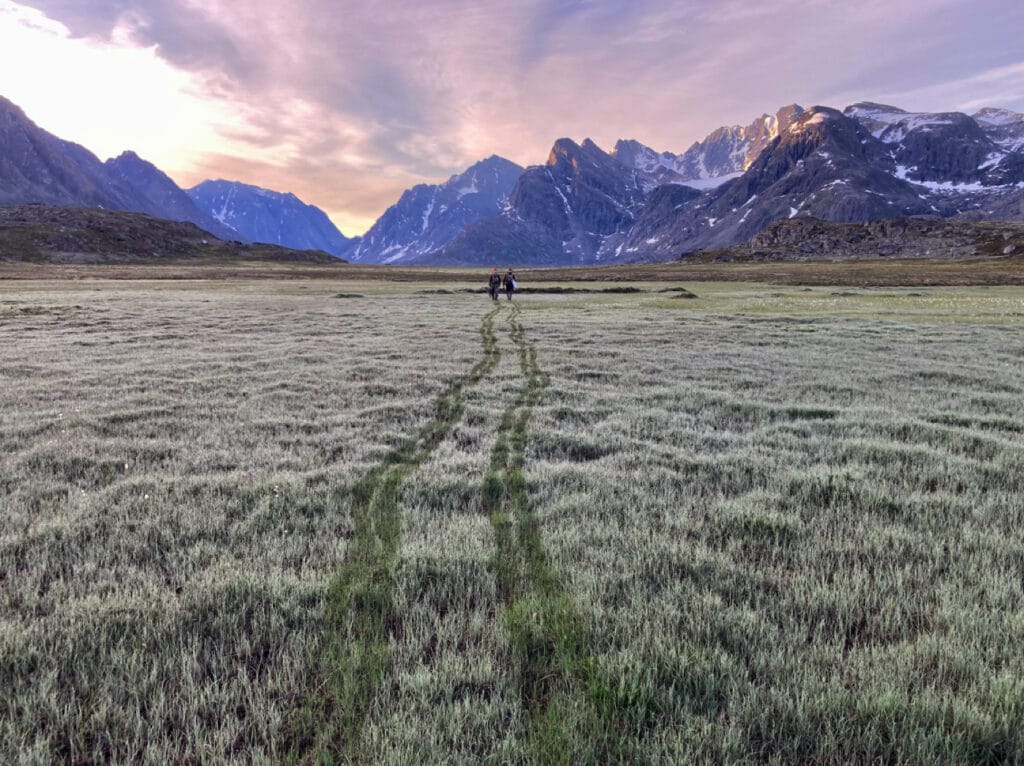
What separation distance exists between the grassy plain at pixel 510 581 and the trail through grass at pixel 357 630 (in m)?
0.02

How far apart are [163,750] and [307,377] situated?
1356cm

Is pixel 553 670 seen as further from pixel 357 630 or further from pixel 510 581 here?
pixel 357 630

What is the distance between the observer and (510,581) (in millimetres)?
4875

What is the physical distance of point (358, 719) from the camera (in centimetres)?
330

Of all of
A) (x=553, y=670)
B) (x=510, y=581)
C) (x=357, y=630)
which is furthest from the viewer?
(x=510, y=581)

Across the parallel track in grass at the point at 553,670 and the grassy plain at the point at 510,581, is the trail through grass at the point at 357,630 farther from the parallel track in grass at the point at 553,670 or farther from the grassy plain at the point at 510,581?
the parallel track in grass at the point at 553,670

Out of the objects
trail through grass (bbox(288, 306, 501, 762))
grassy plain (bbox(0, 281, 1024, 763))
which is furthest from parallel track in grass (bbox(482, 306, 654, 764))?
trail through grass (bbox(288, 306, 501, 762))

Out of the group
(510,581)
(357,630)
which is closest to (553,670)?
(510,581)

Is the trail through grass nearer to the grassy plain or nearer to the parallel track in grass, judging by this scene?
the grassy plain

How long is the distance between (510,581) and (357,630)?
4.79ft

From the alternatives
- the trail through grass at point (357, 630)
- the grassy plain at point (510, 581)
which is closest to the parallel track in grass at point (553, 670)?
the grassy plain at point (510, 581)

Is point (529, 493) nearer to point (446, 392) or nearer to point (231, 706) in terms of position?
point (231, 706)

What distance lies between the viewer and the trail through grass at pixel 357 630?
3.20m

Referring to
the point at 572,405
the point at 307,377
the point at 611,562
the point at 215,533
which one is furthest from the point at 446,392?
the point at 611,562
